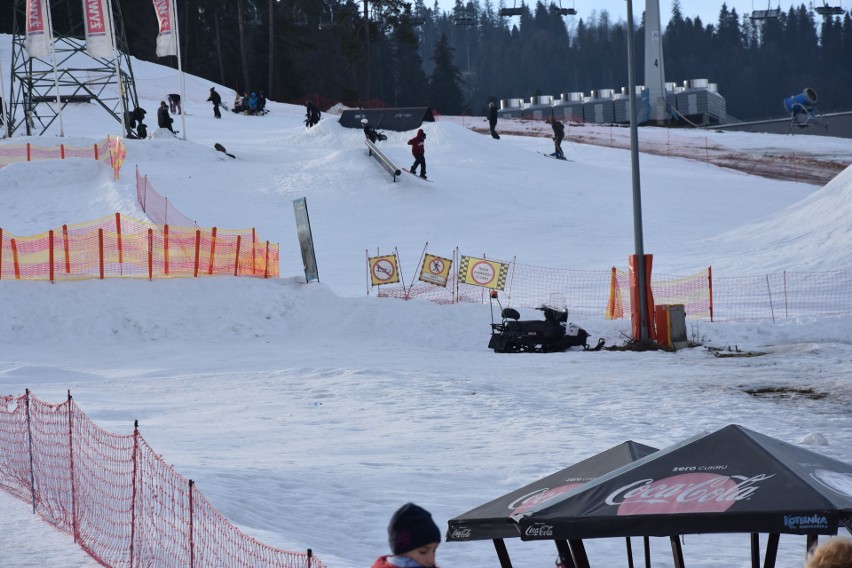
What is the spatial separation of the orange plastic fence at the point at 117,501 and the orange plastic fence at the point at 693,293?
43.8ft

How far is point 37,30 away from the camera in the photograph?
40562 millimetres

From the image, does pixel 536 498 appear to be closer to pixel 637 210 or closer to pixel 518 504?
pixel 518 504

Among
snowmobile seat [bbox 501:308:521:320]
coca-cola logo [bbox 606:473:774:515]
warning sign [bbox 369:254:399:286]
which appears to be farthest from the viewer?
warning sign [bbox 369:254:399:286]

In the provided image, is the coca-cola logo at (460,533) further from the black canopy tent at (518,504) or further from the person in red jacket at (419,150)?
the person in red jacket at (419,150)

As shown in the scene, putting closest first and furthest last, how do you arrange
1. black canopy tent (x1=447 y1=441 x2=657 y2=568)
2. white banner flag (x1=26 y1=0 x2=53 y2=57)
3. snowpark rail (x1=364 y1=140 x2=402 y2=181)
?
black canopy tent (x1=447 y1=441 x2=657 y2=568)
snowpark rail (x1=364 y1=140 x2=402 y2=181)
white banner flag (x1=26 y1=0 x2=53 y2=57)

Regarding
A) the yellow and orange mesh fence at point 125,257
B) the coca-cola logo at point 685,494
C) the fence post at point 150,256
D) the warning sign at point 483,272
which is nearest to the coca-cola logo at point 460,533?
the coca-cola logo at point 685,494

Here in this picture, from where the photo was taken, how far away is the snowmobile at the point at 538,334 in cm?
2122

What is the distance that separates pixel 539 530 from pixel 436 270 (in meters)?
18.4

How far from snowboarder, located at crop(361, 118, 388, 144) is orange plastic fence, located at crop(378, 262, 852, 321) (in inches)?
603

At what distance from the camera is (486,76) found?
534ft

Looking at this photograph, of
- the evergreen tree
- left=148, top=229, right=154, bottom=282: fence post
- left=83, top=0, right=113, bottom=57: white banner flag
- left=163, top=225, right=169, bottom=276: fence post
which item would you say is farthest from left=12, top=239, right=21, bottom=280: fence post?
the evergreen tree

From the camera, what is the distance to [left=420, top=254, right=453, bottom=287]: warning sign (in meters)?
24.6

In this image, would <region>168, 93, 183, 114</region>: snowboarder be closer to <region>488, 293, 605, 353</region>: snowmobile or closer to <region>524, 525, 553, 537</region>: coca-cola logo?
<region>488, 293, 605, 353</region>: snowmobile

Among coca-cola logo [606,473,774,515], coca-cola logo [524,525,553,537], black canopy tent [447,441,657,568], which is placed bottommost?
black canopy tent [447,441,657,568]
